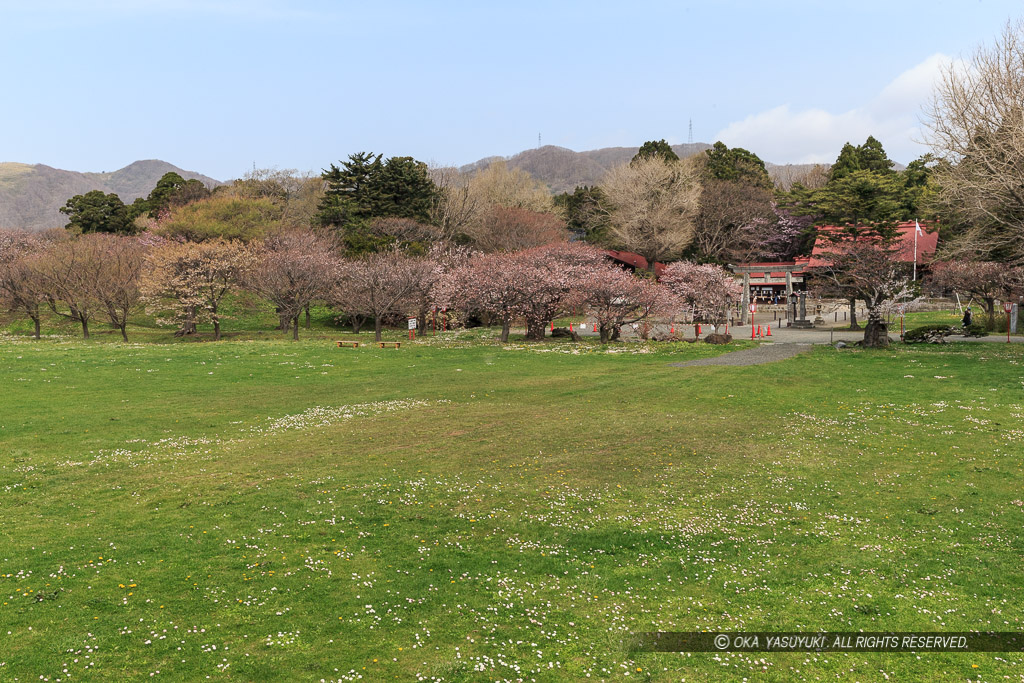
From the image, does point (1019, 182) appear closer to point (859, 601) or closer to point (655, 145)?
point (859, 601)

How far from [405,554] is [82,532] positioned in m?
5.93

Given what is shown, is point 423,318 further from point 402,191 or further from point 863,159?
point 863,159

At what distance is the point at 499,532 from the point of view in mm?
11133

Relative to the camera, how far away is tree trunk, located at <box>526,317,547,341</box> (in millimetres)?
45625

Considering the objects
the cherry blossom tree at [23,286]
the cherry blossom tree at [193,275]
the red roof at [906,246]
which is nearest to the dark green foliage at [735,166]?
the red roof at [906,246]

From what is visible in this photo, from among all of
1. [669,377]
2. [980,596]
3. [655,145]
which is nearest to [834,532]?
[980,596]

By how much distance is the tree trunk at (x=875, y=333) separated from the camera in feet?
122

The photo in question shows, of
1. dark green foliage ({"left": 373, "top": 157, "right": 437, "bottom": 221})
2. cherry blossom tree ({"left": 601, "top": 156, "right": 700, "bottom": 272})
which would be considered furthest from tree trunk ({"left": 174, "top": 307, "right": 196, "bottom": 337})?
cherry blossom tree ({"left": 601, "top": 156, "right": 700, "bottom": 272})

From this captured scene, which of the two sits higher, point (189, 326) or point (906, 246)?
point (906, 246)

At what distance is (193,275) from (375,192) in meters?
28.5

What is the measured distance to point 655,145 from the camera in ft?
300

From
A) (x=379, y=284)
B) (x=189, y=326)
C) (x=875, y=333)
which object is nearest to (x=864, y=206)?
(x=875, y=333)

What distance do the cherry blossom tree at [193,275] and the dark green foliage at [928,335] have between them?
51.3 metres

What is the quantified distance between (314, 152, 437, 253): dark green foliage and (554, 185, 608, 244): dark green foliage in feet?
72.8
